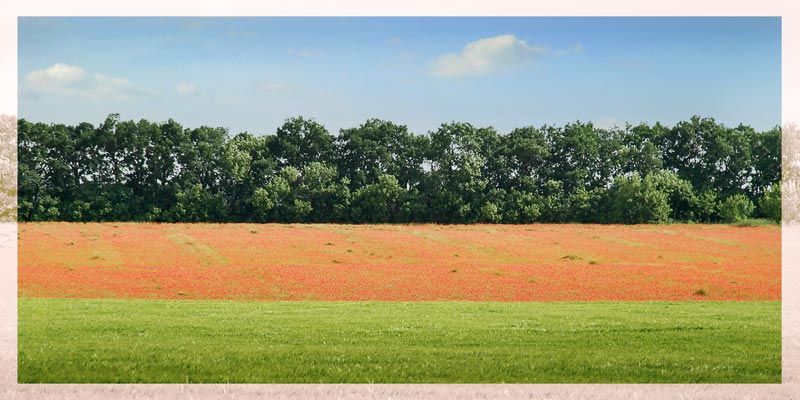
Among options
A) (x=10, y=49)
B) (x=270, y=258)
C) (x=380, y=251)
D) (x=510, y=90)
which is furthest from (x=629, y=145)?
(x=10, y=49)

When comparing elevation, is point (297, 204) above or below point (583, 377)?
above

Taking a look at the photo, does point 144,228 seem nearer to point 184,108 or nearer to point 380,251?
point 184,108

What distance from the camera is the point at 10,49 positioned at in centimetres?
910

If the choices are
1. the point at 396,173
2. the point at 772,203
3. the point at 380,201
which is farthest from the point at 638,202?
the point at 380,201

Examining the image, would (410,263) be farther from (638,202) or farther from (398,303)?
(638,202)

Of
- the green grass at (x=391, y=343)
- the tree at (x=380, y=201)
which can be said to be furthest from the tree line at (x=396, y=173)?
the green grass at (x=391, y=343)

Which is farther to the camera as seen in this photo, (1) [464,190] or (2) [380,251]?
(2) [380,251]

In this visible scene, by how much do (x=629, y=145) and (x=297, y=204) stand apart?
5.66 meters

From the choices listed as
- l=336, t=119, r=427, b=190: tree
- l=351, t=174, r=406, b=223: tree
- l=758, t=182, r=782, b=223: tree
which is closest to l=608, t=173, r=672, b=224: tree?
l=758, t=182, r=782, b=223: tree

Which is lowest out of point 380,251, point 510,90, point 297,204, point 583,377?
point 583,377

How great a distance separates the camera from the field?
783 cm

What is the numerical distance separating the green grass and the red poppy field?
1120 mm

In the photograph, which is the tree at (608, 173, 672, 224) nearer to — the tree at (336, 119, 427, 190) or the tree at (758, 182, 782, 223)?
the tree at (758, 182, 782, 223)

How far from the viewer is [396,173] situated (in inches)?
486
